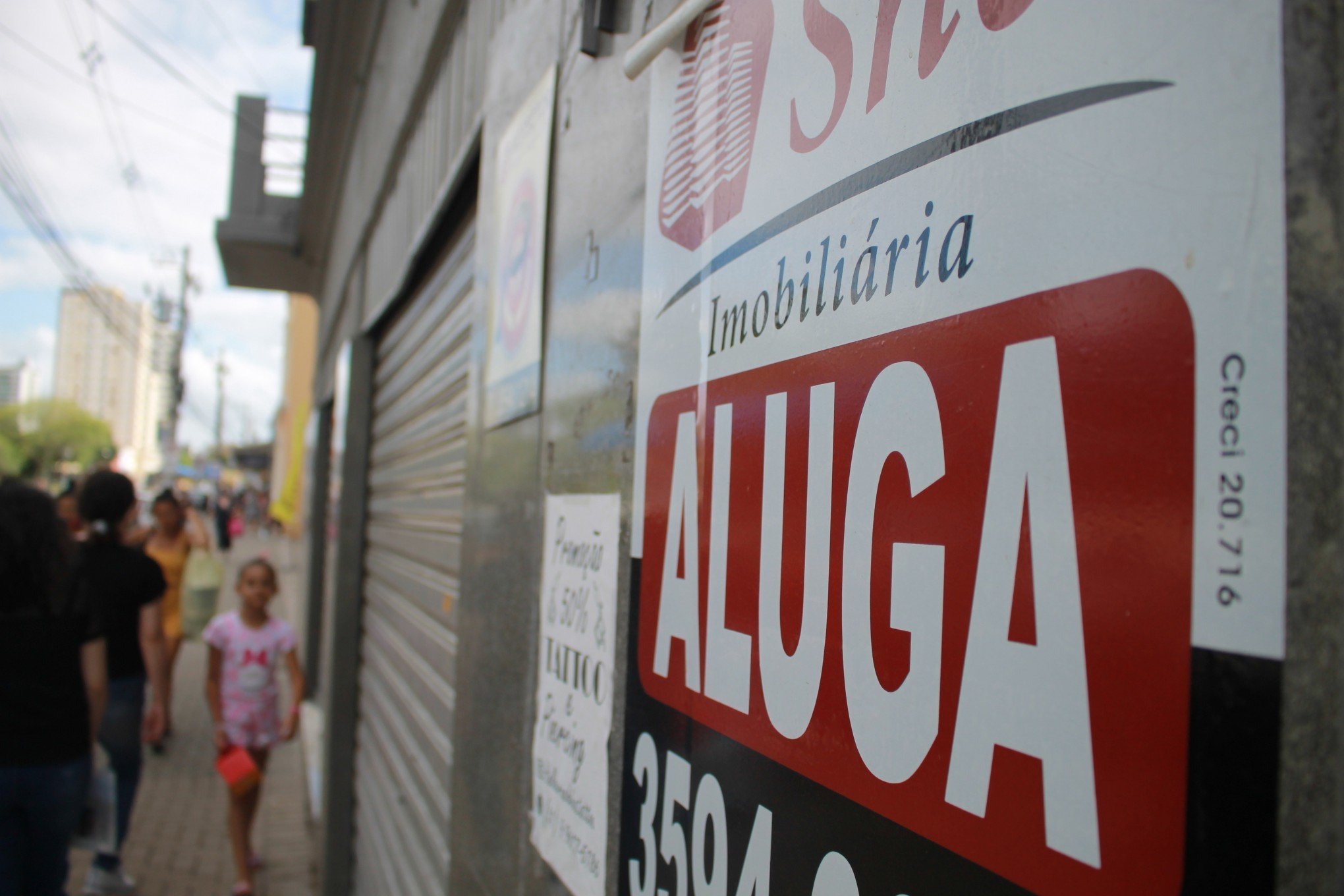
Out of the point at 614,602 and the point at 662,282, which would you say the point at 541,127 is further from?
the point at 614,602

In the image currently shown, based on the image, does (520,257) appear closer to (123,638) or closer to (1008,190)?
(1008,190)

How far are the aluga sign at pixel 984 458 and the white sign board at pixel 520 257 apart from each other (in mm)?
849

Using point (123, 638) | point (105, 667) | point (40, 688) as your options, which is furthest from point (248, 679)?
point (40, 688)

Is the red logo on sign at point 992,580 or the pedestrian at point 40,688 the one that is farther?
the pedestrian at point 40,688

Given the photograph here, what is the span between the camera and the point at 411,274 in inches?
158

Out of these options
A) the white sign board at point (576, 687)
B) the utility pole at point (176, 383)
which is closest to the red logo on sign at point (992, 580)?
the white sign board at point (576, 687)

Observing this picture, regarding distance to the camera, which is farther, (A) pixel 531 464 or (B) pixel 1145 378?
(A) pixel 531 464

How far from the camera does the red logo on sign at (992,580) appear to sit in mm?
602

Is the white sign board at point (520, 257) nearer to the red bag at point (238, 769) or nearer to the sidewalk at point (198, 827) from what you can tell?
the red bag at point (238, 769)

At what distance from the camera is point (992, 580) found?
0.72 meters

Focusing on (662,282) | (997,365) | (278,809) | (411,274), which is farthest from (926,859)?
(278,809)

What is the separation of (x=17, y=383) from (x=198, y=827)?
366 feet

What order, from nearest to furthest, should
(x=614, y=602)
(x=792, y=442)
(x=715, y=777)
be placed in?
(x=792, y=442) < (x=715, y=777) < (x=614, y=602)

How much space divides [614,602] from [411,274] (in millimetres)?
2955
